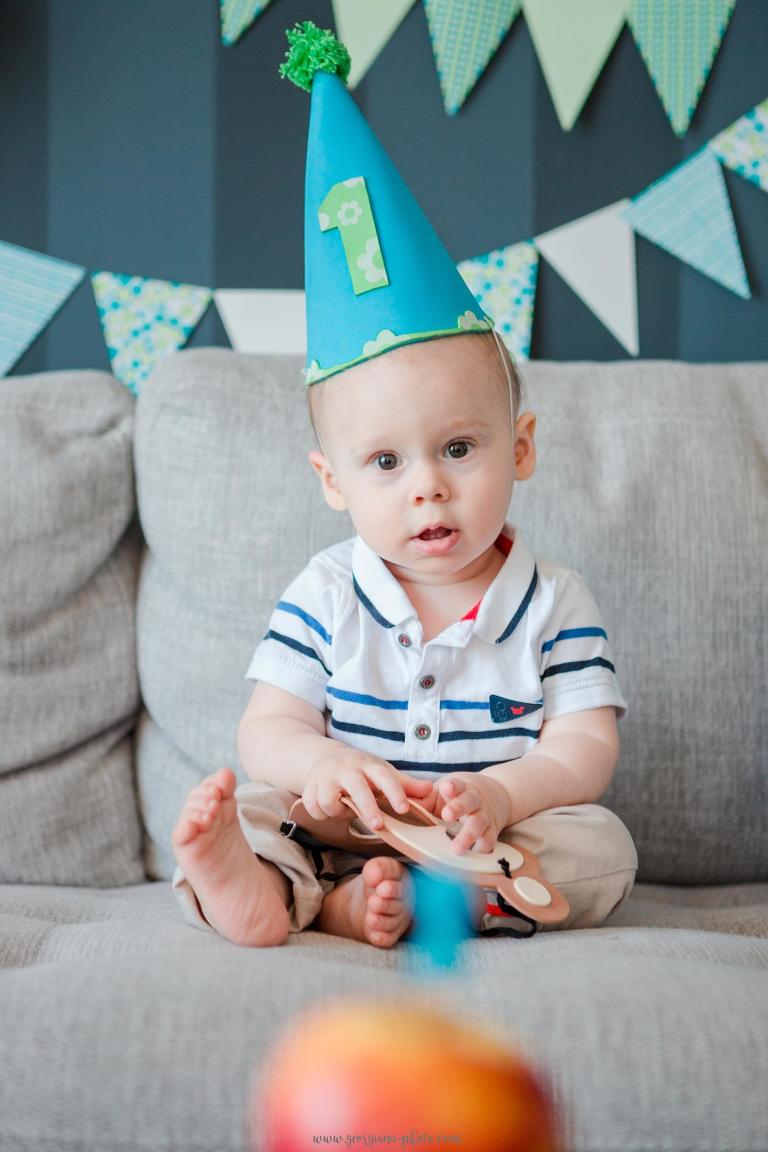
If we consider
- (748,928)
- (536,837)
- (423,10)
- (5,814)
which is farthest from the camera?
(423,10)

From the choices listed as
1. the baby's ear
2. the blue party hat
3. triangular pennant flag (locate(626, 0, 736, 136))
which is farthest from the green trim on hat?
triangular pennant flag (locate(626, 0, 736, 136))

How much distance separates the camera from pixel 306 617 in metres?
1.22

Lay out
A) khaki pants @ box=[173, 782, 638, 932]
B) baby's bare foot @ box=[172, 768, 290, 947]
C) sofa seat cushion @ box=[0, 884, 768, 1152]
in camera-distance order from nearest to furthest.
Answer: sofa seat cushion @ box=[0, 884, 768, 1152] → baby's bare foot @ box=[172, 768, 290, 947] → khaki pants @ box=[173, 782, 638, 932]

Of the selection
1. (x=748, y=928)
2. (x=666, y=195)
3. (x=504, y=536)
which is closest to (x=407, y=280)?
(x=504, y=536)

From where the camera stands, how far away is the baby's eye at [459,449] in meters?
1.11

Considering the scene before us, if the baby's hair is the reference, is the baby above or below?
below

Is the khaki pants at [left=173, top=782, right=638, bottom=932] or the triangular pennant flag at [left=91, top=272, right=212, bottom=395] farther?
the triangular pennant flag at [left=91, top=272, right=212, bottom=395]

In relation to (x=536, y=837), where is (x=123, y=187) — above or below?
above

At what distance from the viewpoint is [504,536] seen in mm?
1271

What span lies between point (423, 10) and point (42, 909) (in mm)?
1477

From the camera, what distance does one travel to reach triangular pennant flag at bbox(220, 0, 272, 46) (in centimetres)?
180

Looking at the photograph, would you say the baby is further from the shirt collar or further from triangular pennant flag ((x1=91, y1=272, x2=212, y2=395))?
triangular pennant flag ((x1=91, y1=272, x2=212, y2=395))

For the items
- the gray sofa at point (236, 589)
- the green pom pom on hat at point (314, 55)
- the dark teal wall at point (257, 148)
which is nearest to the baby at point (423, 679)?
the gray sofa at point (236, 589)

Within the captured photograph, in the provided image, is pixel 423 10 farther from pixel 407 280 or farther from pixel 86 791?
pixel 86 791
